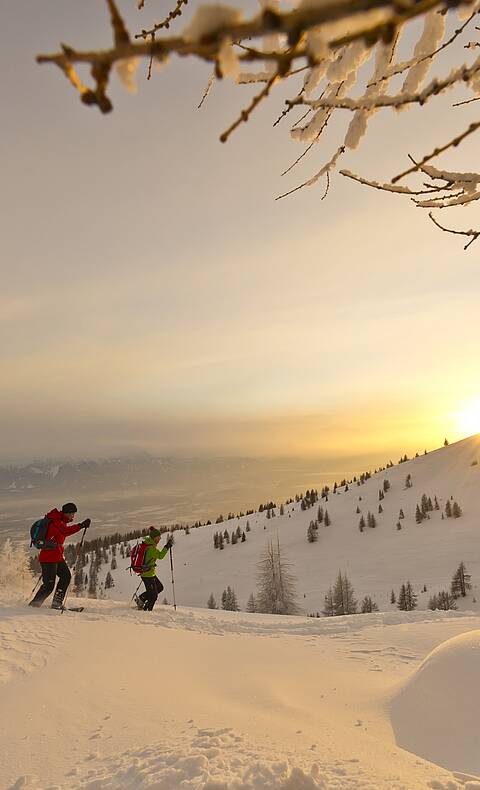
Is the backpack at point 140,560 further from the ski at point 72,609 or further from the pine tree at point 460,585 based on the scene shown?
the pine tree at point 460,585

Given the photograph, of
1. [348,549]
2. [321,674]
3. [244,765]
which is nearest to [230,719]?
[244,765]

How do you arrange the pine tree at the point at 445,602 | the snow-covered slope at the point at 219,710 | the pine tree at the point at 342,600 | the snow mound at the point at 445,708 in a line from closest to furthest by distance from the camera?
1. the snow-covered slope at the point at 219,710
2. the snow mound at the point at 445,708
3. the pine tree at the point at 445,602
4. the pine tree at the point at 342,600

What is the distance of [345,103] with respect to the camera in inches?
62.9

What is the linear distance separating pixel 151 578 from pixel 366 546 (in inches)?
1831

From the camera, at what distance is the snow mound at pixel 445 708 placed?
3.27 meters

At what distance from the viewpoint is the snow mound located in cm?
327

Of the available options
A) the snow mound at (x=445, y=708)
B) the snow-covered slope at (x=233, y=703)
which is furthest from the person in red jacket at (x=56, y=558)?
the snow mound at (x=445, y=708)

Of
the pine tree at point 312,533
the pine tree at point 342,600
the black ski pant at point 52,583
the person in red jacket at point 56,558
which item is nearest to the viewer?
the black ski pant at point 52,583

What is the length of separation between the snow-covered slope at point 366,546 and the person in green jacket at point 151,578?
29.0 meters

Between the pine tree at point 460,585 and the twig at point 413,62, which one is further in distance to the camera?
the pine tree at point 460,585

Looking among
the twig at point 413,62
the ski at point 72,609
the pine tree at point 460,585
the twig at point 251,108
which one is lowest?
the pine tree at point 460,585

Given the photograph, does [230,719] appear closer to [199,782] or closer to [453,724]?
[199,782]

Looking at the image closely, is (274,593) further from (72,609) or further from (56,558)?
(56,558)

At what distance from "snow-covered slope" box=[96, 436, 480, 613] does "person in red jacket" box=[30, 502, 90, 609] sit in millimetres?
31514
